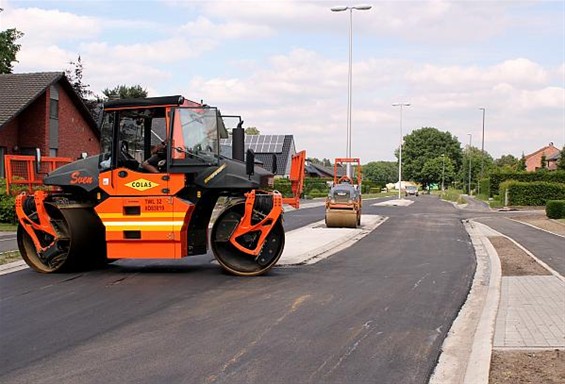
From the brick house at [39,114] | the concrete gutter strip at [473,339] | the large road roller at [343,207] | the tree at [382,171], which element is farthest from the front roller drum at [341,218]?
the tree at [382,171]

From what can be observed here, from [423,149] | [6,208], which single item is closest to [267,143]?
[6,208]

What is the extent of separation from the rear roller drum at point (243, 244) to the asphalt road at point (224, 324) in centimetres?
34

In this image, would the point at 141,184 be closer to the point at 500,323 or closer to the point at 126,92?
the point at 500,323

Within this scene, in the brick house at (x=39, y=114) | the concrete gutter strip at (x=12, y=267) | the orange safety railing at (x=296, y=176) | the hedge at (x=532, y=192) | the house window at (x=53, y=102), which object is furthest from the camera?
the hedge at (x=532, y=192)

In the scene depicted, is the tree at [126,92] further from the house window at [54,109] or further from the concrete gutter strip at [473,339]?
the concrete gutter strip at [473,339]

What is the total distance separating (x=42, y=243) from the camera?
12.5 m

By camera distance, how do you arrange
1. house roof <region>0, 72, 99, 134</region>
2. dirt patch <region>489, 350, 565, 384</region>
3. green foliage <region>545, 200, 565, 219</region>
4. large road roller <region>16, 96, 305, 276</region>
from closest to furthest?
dirt patch <region>489, 350, 565, 384</region>, large road roller <region>16, 96, 305, 276</region>, house roof <region>0, 72, 99, 134</region>, green foliage <region>545, 200, 565, 219</region>

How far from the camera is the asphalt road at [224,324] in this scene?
636 centimetres

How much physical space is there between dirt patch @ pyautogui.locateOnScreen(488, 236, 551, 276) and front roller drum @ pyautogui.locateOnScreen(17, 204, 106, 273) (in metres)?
7.91

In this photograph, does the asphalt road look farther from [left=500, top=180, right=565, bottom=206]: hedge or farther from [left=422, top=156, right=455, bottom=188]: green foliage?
[left=422, top=156, right=455, bottom=188]: green foliage

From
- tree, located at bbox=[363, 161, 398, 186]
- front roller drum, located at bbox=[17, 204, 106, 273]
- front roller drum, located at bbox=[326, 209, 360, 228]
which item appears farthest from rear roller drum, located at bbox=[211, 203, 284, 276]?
tree, located at bbox=[363, 161, 398, 186]

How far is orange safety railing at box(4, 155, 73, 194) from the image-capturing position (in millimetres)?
12961

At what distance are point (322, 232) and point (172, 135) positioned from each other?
493 inches

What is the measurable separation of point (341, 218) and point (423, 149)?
358ft
